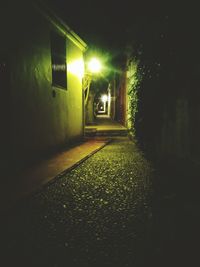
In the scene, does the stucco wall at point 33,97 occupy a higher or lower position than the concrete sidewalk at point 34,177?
higher

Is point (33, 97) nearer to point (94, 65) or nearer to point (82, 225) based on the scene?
point (82, 225)

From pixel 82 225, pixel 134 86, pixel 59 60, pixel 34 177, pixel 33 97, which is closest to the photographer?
pixel 82 225

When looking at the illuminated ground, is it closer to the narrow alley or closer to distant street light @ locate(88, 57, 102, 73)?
the narrow alley

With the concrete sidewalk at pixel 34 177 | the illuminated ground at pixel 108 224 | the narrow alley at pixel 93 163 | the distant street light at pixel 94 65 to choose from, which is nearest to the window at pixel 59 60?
the narrow alley at pixel 93 163

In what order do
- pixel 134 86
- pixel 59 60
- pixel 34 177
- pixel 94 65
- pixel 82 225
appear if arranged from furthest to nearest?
1. pixel 94 65
2. pixel 134 86
3. pixel 59 60
4. pixel 34 177
5. pixel 82 225

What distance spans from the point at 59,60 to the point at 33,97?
3.41 meters

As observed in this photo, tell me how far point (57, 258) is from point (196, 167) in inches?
136

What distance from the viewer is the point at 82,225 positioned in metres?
3.48

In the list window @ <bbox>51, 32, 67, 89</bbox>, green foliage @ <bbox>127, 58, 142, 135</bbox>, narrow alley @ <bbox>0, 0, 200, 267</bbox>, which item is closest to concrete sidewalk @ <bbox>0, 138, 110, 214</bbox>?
narrow alley @ <bbox>0, 0, 200, 267</bbox>

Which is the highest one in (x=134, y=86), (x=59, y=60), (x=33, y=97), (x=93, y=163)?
(x=59, y=60)

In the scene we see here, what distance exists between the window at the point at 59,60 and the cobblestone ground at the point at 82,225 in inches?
198

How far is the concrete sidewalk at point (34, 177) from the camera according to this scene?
4446 mm

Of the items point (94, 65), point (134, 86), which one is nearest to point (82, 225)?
point (134, 86)

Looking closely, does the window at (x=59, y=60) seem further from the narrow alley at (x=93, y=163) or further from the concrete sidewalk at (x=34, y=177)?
the concrete sidewalk at (x=34, y=177)
